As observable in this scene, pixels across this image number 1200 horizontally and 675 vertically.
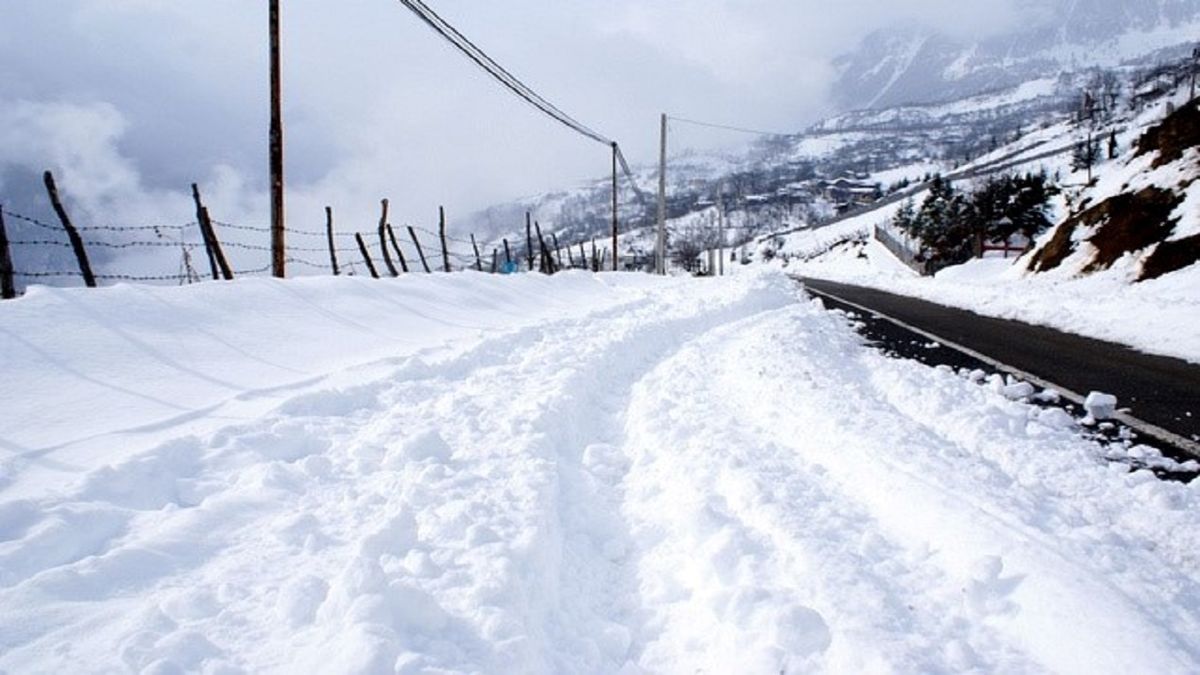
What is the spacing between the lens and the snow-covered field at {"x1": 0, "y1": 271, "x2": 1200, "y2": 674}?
2254 millimetres

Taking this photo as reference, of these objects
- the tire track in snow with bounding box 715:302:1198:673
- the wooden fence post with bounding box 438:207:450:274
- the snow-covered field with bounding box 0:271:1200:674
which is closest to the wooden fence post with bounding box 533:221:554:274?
the wooden fence post with bounding box 438:207:450:274

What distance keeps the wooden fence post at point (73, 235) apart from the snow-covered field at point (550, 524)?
2.50 metres

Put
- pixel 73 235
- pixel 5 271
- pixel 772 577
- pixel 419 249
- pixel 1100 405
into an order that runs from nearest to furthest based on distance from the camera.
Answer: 1. pixel 772 577
2. pixel 1100 405
3. pixel 5 271
4. pixel 73 235
5. pixel 419 249

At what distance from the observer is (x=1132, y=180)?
643 inches

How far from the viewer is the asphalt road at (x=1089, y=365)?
16.5 ft

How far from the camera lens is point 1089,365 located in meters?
6.83

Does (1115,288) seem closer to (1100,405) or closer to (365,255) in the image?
(1100,405)

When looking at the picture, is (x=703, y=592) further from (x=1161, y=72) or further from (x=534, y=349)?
(x=1161, y=72)

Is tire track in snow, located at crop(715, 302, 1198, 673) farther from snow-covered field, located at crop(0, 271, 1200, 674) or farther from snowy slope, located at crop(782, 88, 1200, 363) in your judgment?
snowy slope, located at crop(782, 88, 1200, 363)

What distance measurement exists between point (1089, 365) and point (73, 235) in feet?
42.4

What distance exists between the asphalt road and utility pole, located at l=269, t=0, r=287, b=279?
32.9 ft

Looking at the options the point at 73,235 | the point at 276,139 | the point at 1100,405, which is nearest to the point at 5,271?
the point at 73,235

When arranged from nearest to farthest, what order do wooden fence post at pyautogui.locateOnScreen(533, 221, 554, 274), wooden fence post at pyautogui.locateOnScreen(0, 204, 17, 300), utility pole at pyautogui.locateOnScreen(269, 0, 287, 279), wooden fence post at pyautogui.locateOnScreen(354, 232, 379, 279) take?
wooden fence post at pyautogui.locateOnScreen(0, 204, 17, 300) → utility pole at pyautogui.locateOnScreen(269, 0, 287, 279) → wooden fence post at pyautogui.locateOnScreen(354, 232, 379, 279) → wooden fence post at pyautogui.locateOnScreen(533, 221, 554, 274)

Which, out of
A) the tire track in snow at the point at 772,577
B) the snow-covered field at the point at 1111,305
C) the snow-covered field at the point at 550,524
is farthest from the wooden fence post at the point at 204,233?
the snow-covered field at the point at 1111,305
